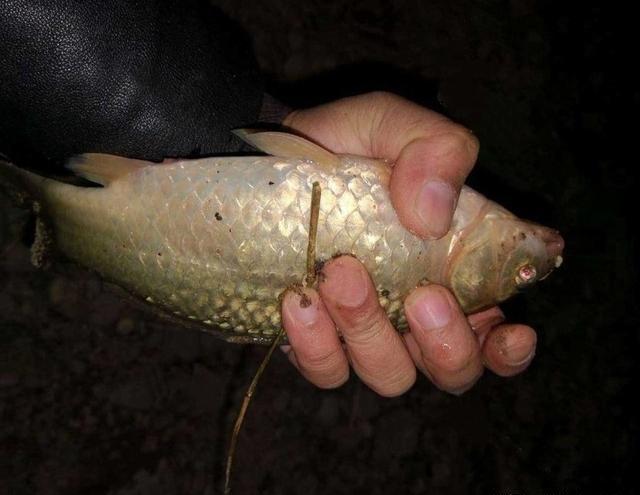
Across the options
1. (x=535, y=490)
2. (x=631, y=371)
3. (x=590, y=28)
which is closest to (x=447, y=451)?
(x=535, y=490)

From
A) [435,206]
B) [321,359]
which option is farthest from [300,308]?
[435,206]

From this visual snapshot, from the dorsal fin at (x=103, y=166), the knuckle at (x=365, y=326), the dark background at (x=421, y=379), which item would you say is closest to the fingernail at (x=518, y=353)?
the knuckle at (x=365, y=326)

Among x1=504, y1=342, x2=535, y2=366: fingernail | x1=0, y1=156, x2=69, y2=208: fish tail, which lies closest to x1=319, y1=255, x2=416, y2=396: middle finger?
x1=504, y1=342, x2=535, y2=366: fingernail

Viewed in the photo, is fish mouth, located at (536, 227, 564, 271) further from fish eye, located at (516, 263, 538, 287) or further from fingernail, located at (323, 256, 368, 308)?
fingernail, located at (323, 256, 368, 308)

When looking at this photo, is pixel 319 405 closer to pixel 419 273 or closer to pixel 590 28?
pixel 419 273

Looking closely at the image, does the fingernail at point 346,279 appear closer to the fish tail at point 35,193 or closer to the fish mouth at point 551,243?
the fish mouth at point 551,243

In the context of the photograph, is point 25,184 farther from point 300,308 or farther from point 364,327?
point 364,327
